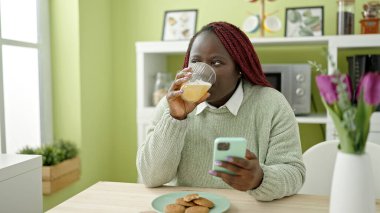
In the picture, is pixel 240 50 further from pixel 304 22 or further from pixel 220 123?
pixel 304 22

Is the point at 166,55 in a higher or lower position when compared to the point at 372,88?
higher

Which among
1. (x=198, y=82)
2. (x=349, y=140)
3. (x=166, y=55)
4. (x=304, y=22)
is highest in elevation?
(x=304, y=22)

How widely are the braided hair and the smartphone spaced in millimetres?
517

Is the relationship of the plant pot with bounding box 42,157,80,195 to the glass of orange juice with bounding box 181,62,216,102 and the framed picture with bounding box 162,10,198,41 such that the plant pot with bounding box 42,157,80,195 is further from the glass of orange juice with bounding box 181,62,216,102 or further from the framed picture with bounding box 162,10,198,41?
the glass of orange juice with bounding box 181,62,216,102

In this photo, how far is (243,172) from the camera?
0.91 meters

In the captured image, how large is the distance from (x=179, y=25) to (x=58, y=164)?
3.84 feet

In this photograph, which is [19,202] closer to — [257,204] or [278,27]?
[257,204]

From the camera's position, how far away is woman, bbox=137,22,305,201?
45.6 inches

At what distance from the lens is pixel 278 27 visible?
2416 millimetres

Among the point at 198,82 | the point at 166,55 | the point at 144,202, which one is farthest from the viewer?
the point at 166,55

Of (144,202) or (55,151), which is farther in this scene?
(55,151)

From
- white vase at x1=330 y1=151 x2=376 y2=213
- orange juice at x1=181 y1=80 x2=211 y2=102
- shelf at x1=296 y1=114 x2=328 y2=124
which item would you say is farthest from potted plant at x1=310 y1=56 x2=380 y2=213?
shelf at x1=296 y1=114 x2=328 y2=124

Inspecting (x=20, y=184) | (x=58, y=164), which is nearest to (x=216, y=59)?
(x=20, y=184)

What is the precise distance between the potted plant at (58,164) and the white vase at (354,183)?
1710 mm
